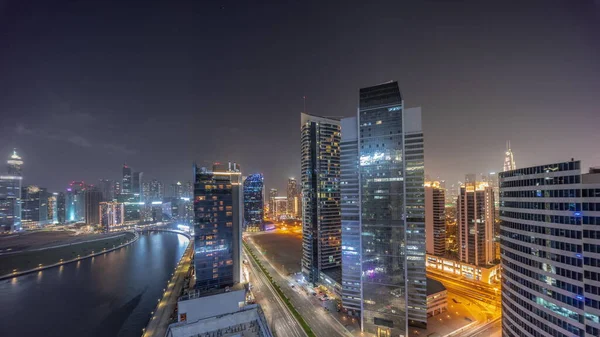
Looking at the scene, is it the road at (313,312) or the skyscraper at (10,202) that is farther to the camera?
the skyscraper at (10,202)

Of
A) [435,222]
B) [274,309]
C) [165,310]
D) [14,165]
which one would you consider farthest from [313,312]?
[14,165]

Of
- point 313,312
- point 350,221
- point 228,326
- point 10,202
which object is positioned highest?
point 350,221

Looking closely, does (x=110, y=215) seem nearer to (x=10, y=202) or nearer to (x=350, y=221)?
(x=10, y=202)

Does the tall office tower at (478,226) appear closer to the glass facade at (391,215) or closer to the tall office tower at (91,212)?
the glass facade at (391,215)

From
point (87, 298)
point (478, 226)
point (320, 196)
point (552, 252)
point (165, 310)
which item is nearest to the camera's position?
point (552, 252)

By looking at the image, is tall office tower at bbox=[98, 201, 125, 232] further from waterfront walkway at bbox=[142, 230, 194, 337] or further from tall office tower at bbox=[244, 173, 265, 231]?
waterfront walkway at bbox=[142, 230, 194, 337]

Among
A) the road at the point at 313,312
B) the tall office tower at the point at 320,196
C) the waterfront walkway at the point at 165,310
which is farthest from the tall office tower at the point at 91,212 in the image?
the tall office tower at the point at 320,196

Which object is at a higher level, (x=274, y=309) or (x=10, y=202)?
(x=10, y=202)
